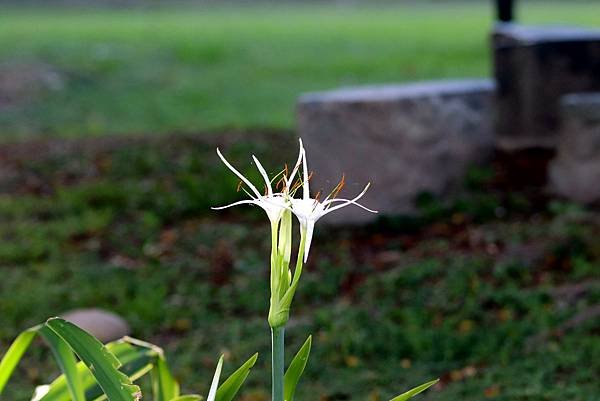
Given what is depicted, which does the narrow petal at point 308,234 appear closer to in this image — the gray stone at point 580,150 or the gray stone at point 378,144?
the gray stone at point 378,144

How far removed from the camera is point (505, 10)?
30.6 feet

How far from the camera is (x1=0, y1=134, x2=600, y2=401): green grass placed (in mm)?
4480

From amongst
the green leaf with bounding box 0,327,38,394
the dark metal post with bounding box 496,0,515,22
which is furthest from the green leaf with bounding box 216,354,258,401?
the dark metal post with bounding box 496,0,515,22

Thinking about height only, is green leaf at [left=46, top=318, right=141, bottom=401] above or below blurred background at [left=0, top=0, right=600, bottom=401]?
above

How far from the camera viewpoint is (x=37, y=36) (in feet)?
54.7

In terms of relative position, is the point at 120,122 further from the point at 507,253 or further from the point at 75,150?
the point at 507,253

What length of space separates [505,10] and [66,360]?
7714 millimetres

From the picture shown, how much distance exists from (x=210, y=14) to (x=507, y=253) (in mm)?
20857

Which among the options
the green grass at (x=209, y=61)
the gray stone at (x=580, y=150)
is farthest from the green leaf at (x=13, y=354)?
the green grass at (x=209, y=61)

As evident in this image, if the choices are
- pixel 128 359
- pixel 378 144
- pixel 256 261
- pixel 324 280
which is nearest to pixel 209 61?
pixel 378 144

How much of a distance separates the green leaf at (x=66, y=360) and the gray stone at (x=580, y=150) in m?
4.70

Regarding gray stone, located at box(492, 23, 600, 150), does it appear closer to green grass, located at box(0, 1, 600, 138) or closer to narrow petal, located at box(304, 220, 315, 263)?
green grass, located at box(0, 1, 600, 138)

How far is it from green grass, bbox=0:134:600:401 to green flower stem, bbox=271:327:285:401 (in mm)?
2216

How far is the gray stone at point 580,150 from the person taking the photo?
20.8 feet
